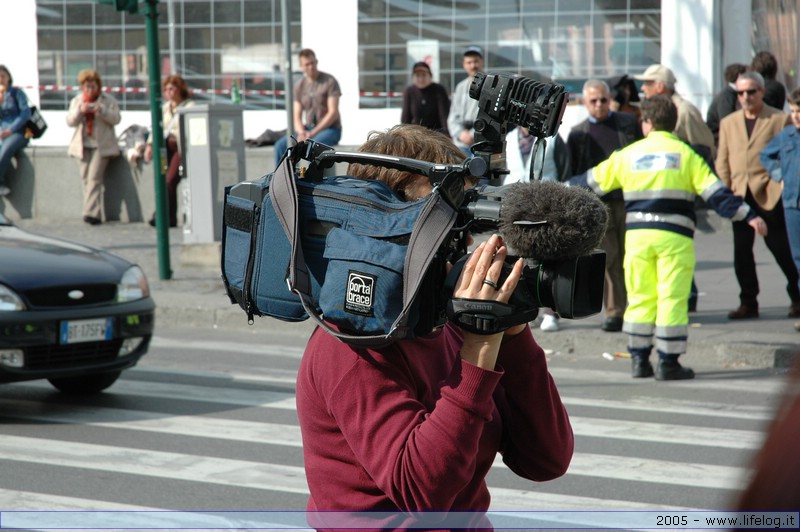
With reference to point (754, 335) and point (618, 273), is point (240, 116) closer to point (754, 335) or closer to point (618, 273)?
point (618, 273)

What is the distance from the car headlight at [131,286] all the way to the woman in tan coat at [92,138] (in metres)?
8.64

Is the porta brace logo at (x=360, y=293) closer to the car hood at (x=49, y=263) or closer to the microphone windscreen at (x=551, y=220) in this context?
the microphone windscreen at (x=551, y=220)

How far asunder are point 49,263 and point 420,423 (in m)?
5.66

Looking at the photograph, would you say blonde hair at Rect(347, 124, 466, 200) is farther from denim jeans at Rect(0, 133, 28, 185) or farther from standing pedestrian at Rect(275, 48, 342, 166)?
denim jeans at Rect(0, 133, 28, 185)

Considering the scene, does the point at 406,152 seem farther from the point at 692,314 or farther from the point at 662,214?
the point at 692,314

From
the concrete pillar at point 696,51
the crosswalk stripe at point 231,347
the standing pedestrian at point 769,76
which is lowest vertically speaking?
the crosswalk stripe at point 231,347

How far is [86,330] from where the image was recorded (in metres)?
7.29

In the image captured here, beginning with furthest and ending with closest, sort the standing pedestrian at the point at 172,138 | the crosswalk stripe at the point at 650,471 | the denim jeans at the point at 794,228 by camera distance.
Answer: the standing pedestrian at the point at 172,138, the denim jeans at the point at 794,228, the crosswalk stripe at the point at 650,471

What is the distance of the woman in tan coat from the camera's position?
16.0 m

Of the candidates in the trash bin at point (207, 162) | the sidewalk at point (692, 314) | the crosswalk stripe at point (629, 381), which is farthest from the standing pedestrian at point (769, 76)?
the trash bin at point (207, 162)

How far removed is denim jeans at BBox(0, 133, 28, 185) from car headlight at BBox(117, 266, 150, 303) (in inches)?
375

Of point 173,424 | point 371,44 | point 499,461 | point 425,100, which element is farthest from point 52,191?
point 499,461

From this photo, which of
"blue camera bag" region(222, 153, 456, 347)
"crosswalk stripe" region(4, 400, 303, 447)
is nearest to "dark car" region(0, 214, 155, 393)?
"crosswalk stripe" region(4, 400, 303, 447)

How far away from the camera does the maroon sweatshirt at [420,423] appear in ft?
7.11
